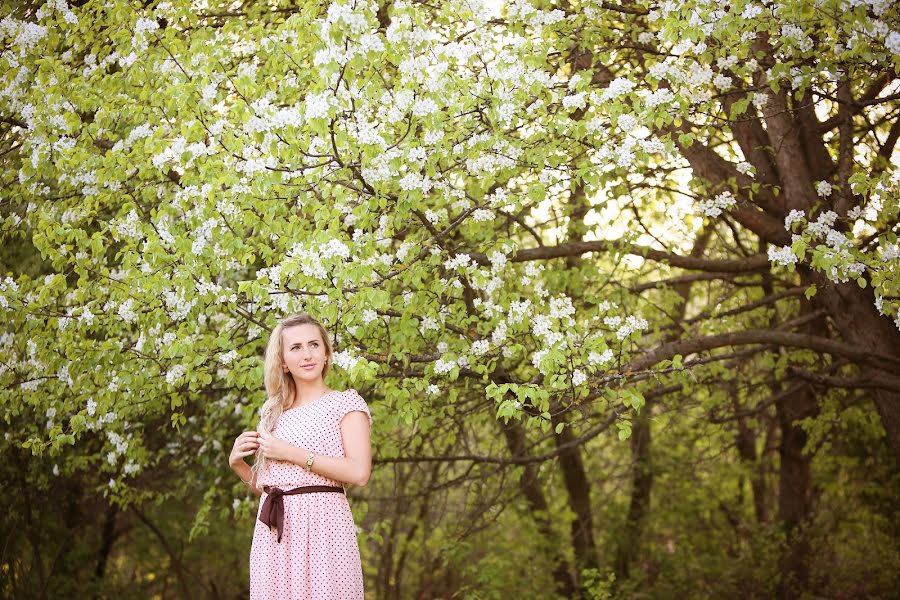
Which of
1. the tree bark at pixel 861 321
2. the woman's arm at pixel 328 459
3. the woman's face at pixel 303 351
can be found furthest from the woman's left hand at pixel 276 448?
the tree bark at pixel 861 321

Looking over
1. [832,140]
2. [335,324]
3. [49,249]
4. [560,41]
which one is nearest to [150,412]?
[49,249]

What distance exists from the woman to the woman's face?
11 mm

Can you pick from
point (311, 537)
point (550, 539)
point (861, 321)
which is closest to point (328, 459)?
point (311, 537)

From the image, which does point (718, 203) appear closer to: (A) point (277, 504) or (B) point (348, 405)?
(B) point (348, 405)

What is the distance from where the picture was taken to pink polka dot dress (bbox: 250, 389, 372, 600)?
3393 mm

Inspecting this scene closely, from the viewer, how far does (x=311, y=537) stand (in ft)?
11.1

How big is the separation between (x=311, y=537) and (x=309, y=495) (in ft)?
0.49

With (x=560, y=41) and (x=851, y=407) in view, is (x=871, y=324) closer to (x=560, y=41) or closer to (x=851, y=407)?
(x=560, y=41)

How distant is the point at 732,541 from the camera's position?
1234 cm

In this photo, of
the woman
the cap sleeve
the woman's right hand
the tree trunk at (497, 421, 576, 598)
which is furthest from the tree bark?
the tree trunk at (497, 421, 576, 598)

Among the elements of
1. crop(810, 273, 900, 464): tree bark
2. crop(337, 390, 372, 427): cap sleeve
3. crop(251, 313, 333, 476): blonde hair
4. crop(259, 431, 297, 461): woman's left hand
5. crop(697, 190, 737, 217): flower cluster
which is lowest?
crop(259, 431, 297, 461): woman's left hand

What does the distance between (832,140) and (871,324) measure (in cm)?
157

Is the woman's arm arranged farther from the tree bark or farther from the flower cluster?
the tree bark

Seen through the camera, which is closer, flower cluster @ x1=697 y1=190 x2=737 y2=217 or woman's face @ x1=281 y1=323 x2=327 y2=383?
woman's face @ x1=281 y1=323 x2=327 y2=383
